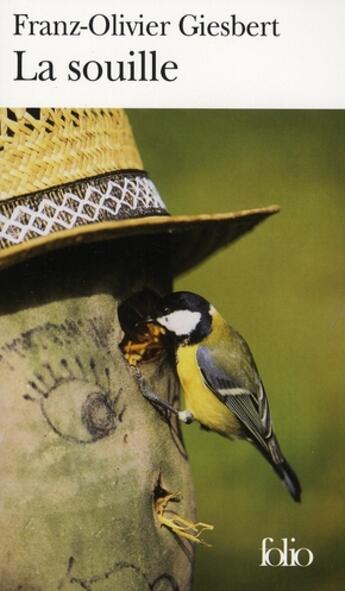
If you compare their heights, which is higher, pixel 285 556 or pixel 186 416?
pixel 186 416

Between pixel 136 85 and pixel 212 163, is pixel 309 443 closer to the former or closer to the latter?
pixel 212 163

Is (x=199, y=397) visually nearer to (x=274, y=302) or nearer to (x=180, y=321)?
(x=180, y=321)

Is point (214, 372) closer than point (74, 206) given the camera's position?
No

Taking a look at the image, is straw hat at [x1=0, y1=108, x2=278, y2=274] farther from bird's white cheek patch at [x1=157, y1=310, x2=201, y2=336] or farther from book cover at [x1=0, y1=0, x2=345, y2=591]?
bird's white cheek patch at [x1=157, y1=310, x2=201, y2=336]

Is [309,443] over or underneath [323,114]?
underneath

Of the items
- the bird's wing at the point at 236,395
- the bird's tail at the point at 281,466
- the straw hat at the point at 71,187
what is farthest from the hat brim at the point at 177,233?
the bird's tail at the point at 281,466

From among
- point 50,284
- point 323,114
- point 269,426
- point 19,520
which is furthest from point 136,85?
point 19,520

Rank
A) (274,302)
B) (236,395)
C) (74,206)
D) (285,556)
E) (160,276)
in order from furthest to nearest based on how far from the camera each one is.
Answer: (274,302) < (285,556) < (236,395) < (160,276) < (74,206)

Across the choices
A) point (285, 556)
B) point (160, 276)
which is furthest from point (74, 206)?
point (285, 556)

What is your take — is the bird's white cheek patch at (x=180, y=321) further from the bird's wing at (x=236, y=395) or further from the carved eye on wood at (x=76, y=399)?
the carved eye on wood at (x=76, y=399)
